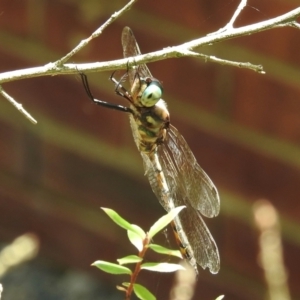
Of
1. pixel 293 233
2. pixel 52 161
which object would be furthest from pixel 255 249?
pixel 52 161

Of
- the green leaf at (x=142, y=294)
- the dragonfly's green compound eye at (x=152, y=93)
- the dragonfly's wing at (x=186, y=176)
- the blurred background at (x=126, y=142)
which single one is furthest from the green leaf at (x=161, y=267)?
the blurred background at (x=126, y=142)

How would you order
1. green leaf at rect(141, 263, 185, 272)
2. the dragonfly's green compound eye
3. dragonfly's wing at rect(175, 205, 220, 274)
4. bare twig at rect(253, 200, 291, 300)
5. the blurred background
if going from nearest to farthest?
green leaf at rect(141, 263, 185, 272) < the dragonfly's green compound eye < dragonfly's wing at rect(175, 205, 220, 274) < bare twig at rect(253, 200, 291, 300) < the blurred background

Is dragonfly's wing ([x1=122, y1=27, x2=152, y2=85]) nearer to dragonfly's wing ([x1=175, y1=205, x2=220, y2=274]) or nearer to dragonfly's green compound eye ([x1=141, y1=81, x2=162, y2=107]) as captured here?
dragonfly's green compound eye ([x1=141, y1=81, x2=162, y2=107])

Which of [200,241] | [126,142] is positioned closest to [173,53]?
[200,241]

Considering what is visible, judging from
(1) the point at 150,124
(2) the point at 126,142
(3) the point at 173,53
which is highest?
(3) the point at 173,53

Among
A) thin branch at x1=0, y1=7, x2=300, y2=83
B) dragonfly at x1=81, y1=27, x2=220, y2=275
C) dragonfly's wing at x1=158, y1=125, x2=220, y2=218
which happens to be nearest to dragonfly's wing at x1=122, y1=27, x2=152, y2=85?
dragonfly at x1=81, y1=27, x2=220, y2=275

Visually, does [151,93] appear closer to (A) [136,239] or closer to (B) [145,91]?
(B) [145,91]

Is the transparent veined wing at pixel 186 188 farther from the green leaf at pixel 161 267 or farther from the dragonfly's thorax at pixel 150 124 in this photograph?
the green leaf at pixel 161 267
